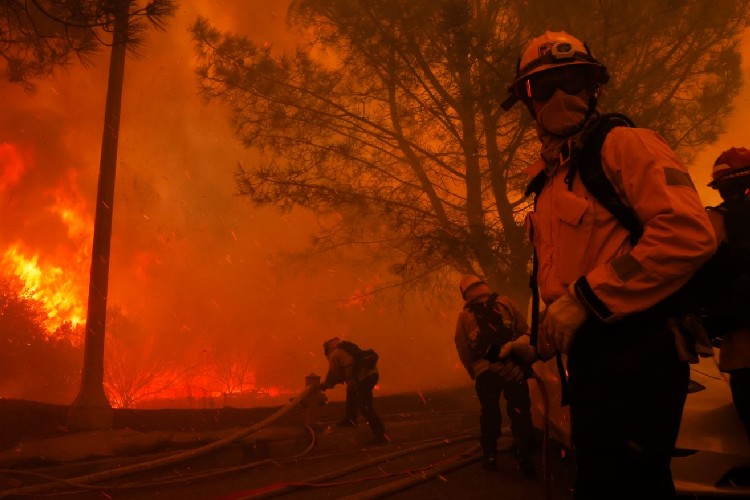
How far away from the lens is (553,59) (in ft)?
5.95

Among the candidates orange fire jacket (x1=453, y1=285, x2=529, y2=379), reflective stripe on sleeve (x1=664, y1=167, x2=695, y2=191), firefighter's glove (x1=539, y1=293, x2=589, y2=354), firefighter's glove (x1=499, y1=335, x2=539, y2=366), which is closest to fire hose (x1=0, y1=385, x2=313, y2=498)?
orange fire jacket (x1=453, y1=285, x2=529, y2=379)

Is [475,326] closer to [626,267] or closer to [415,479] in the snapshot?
[415,479]

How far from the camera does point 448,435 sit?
710cm

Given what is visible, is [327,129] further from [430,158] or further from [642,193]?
[642,193]

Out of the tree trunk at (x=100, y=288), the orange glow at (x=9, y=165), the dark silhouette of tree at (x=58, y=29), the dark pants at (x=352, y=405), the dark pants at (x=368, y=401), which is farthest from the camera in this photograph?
the orange glow at (x=9, y=165)

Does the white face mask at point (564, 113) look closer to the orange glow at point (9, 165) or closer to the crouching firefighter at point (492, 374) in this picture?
the crouching firefighter at point (492, 374)

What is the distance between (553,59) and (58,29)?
7.16 metres

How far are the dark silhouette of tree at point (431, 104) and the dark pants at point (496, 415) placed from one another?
354 centimetres

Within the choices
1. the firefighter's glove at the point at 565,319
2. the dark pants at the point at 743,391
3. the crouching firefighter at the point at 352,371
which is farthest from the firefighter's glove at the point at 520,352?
the crouching firefighter at the point at 352,371

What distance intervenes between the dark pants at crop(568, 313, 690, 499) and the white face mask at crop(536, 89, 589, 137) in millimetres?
615

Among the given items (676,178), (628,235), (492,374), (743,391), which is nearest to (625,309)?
(628,235)

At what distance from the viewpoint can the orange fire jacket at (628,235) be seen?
1.41 meters

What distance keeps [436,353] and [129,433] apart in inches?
1261

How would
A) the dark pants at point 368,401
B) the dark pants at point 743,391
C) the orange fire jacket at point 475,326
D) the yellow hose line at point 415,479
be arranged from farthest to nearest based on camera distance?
1. the dark pants at point 368,401
2. the orange fire jacket at point 475,326
3. the yellow hose line at point 415,479
4. the dark pants at point 743,391
